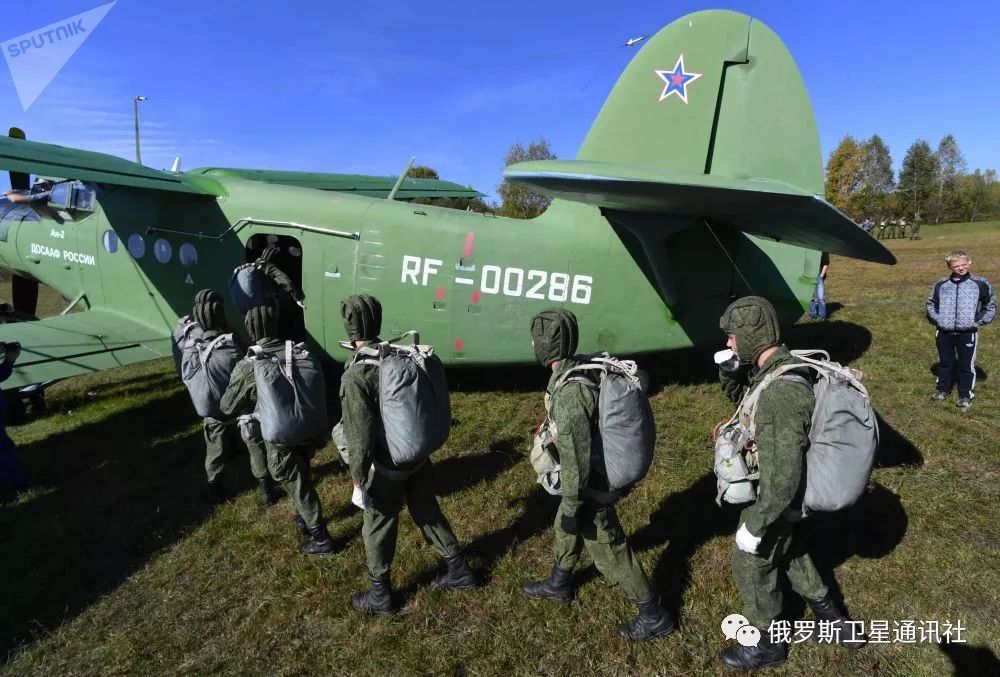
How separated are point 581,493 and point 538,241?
11.8 ft

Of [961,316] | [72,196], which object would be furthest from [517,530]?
[72,196]

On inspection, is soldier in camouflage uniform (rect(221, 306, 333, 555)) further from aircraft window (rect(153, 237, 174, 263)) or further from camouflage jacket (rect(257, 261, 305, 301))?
aircraft window (rect(153, 237, 174, 263))

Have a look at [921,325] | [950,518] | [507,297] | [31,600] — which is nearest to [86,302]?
[31,600]

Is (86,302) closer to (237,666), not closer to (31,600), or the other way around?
(31,600)

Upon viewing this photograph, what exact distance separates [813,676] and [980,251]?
93.9 feet

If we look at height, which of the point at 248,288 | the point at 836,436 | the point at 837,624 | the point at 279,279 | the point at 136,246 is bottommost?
the point at 837,624

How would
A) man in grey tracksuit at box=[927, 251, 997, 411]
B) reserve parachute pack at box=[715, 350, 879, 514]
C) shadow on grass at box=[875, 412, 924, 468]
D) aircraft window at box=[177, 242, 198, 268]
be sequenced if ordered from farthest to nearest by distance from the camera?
1. aircraft window at box=[177, 242, 198, 268]
2. man in grey tracksuit at box=[927, 251, 997, 411]
3. shadow on grass at box=[875, 412, 924, 468]
4. reserve parachute pack at box=[715, 350, 879, 514]

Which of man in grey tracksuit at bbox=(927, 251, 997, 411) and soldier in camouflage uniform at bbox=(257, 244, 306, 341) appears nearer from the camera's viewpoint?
man in grey tracksuit at bbox=(927, 251, 997, 411)

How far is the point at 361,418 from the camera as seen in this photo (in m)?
2.92

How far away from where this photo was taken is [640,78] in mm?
5645

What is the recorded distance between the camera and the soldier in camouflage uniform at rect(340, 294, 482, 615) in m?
2.94

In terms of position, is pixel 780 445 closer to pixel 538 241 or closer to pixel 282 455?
pixel 282 455

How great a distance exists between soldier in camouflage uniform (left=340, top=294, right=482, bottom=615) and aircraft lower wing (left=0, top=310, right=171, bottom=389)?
4.65 m

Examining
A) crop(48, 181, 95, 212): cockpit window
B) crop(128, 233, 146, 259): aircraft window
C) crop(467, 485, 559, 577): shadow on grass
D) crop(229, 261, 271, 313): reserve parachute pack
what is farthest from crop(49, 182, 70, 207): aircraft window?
crop(467, 485, 559, 577): shadow on grass
